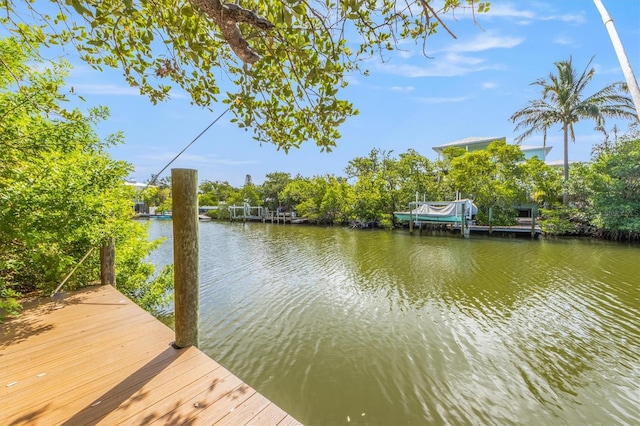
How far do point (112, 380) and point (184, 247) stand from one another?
1009 millimetres

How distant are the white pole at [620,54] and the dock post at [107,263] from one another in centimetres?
541

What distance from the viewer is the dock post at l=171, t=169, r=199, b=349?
2.11 meters

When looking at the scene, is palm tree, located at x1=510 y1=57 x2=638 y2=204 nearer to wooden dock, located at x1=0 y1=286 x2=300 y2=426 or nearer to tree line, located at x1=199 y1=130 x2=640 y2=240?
tree line, located at x1=199 y1=130 x2=640 y2=240

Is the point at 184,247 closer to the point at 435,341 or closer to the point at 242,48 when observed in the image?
the point at 242,48

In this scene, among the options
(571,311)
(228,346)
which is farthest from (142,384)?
(571,311)

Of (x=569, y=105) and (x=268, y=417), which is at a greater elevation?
(x=569, y=105)

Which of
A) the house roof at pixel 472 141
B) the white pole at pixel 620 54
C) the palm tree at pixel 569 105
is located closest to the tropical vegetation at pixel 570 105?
the palm tree at pixel 569 105

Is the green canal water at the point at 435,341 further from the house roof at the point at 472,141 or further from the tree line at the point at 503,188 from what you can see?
the house roof at the point at 472,141

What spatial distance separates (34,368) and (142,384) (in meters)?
0.95

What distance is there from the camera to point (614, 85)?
1530 centimetres

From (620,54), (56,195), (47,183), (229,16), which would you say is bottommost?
(56,195)

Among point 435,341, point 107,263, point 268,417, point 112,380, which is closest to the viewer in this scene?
point 268,417

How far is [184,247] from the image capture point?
2.12 meters

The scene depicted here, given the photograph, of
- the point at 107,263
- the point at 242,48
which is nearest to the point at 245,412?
the point at 242,48
